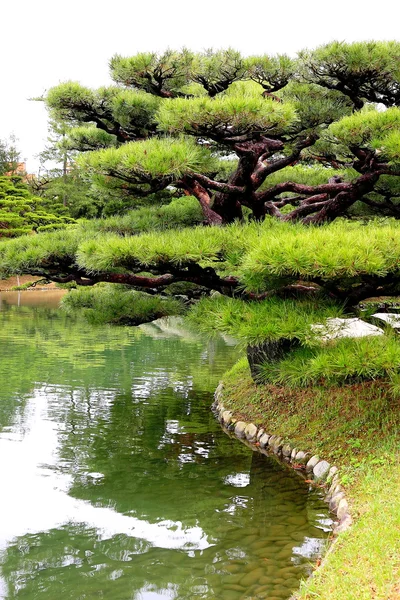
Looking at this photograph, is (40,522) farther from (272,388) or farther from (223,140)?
(223,140)

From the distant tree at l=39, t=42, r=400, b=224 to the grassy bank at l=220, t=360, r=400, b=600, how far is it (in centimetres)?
193

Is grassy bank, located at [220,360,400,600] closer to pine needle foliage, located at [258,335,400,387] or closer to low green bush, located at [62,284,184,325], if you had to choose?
pine needle foliage, located at [258,335,400,387]

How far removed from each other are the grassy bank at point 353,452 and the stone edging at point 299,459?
0.08 m

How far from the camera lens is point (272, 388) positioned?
20.7ft

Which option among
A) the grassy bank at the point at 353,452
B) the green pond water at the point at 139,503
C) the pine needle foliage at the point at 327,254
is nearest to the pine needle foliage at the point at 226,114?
the pine needle foliage at the point at 327,254

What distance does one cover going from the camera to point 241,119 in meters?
4.46

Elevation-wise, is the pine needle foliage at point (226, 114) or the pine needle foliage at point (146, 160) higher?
the pine needle foliage at point (226, 114)

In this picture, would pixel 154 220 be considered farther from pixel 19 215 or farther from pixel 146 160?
pixel 19 215

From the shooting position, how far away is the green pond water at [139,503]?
3350mm

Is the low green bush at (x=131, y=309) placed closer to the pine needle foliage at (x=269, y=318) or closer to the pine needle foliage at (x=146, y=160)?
the pine needle foliage at (x=269, y=318)

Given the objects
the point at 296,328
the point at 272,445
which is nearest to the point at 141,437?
the point at 272,445

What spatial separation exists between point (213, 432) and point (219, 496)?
1.81 meters

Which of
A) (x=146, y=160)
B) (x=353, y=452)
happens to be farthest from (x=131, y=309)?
(x=353, y=452)

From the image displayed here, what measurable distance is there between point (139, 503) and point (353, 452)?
72.6 inches
